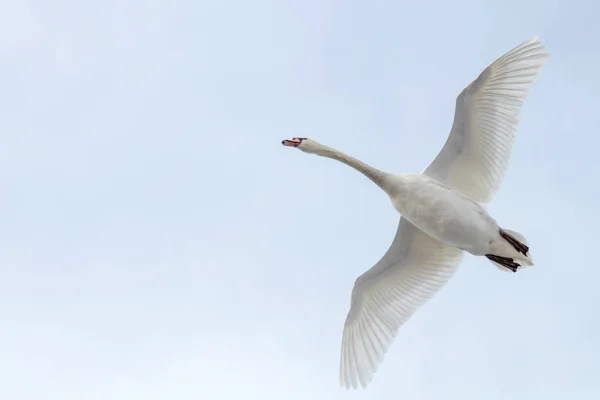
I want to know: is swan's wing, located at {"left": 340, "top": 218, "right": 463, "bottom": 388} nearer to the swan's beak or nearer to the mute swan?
the mute swan

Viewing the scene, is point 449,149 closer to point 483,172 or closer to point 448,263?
point 483,172

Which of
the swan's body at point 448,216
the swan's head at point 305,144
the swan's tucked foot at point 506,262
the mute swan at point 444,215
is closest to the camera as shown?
the swan's body at point 448,216

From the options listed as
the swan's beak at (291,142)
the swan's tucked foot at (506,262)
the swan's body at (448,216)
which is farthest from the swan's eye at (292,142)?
the swan's tucked foot at (506,262)

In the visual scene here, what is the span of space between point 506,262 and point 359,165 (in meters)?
3.45

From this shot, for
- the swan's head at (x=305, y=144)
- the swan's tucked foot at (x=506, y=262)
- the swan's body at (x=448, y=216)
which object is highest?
the swan's head at (x=305, y=144)

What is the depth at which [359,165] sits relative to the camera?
22500 mm

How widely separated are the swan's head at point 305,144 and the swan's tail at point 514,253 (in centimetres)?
417

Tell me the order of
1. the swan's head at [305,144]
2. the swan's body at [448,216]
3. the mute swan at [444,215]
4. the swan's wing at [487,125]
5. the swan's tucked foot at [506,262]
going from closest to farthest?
the swan's body at [448,216] < the mute swan at [444,215] < the swan's wing at [487,125] < the swan's tucked foot at [506,262] < the swan's head at [305,144]

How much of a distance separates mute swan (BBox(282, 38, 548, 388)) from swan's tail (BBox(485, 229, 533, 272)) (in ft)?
0.06

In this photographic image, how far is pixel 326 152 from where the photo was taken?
23328 mm

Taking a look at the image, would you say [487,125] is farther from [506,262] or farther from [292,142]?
[292,142]

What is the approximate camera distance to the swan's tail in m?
21.7

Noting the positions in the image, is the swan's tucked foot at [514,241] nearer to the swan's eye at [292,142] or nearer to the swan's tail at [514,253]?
the swan's tail at [514,253]

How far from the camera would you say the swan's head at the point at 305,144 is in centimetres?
2352
